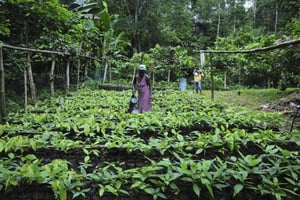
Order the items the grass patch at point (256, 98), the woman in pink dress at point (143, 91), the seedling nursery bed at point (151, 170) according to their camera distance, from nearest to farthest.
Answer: the seedling nursery bed at point (151, 170)
the woman in pink dress at point (143, 91)
the grass patch at point (256, 98)

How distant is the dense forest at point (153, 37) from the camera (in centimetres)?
753

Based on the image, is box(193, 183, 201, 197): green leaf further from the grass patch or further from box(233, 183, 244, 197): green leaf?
the grass patch

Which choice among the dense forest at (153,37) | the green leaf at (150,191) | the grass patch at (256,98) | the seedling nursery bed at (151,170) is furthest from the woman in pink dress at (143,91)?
the green leaf at (150,191)

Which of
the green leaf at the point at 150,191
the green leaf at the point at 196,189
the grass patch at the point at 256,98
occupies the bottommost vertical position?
the green leaf at the point at 150,191

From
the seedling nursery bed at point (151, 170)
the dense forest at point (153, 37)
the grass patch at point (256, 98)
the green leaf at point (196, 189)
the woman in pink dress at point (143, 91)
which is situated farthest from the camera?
the grass patch at point (256, 98)

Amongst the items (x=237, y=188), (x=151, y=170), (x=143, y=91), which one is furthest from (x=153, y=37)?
(x=237, y=188)

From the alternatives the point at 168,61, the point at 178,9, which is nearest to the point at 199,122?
the point at 168,61

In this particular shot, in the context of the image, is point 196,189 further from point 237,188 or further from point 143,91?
point 143,91

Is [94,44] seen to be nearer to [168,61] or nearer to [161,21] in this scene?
[168,61]

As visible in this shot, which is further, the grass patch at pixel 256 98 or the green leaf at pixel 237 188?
the grass patch at pixel 256 98

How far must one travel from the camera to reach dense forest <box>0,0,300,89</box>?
7.53 m

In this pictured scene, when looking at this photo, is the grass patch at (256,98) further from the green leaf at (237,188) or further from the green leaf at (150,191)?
the green leaf at (150,191)

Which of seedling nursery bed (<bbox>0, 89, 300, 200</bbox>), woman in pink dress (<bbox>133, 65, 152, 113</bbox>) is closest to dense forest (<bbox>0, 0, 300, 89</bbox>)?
woman in pink dress (<bbox>133, 65, 152, 113</bbox>)

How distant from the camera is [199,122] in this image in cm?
442
